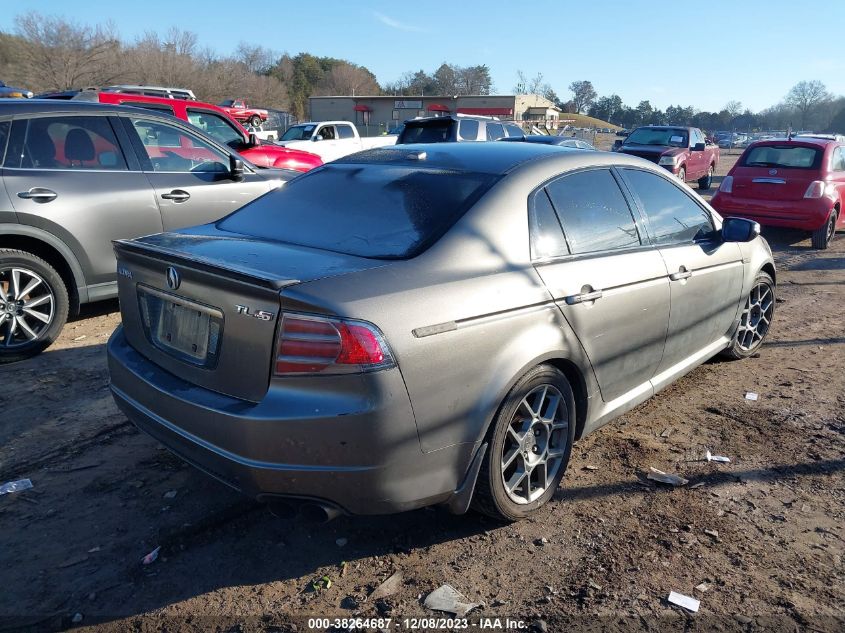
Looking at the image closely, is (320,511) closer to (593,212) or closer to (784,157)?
(593,212)

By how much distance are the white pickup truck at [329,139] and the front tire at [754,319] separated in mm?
14223

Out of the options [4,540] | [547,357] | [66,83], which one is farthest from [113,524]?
[66,83]

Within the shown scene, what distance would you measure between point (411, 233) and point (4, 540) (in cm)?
227

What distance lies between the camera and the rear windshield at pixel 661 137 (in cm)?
1789

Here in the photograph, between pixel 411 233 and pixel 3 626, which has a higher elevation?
pixel 411 233

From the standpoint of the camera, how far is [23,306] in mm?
4941

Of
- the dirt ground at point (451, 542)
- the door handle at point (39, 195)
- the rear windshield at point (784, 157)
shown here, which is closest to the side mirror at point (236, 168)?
the door handle at point (39, 195)

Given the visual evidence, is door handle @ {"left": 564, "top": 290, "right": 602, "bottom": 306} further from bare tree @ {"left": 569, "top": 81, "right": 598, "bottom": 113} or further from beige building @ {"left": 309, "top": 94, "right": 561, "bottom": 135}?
bare tree @ {"left": 569, "top": 81, "right": 598, "bottom": 113}

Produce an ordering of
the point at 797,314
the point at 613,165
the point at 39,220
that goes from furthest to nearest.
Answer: the point at 797,314 → the point at 39,220 → the point at 613,165

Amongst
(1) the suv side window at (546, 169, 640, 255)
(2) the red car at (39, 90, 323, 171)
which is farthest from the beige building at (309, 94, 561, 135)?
(1) the suv side window at (546, 169, 640, 255)

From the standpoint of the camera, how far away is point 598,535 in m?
3.02

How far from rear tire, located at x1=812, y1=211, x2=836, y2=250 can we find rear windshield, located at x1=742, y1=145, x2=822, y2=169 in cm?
88

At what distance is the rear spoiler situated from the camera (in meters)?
2.43

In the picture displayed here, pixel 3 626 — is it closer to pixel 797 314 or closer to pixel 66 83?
pixel 797 314
